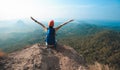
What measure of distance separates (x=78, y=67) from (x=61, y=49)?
2.61 meters

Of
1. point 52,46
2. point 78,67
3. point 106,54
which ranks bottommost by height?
point 106,54

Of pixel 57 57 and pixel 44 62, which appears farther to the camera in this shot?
pixel 57 57

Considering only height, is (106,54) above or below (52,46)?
below

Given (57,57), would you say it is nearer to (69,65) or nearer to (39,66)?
(69,65)

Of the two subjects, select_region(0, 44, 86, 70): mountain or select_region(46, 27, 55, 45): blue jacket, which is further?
select_region(46, 27, 55, 45): blue jacket

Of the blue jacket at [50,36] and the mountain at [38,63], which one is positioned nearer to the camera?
the mountain at [38,63]

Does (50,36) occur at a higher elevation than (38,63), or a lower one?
higher

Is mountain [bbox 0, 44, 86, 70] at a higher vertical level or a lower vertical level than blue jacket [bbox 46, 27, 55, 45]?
lower

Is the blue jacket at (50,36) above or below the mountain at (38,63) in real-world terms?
above

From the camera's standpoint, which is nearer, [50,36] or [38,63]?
[38,63]

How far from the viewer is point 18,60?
6.91 metres

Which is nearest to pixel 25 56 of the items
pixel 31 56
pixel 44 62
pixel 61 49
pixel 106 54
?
pixel 31 56

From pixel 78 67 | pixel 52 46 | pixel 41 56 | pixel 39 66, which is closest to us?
pixel 39 66

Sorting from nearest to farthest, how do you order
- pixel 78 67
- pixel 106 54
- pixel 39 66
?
pixel 39 66
pixel 78 67
pixel 106 54
